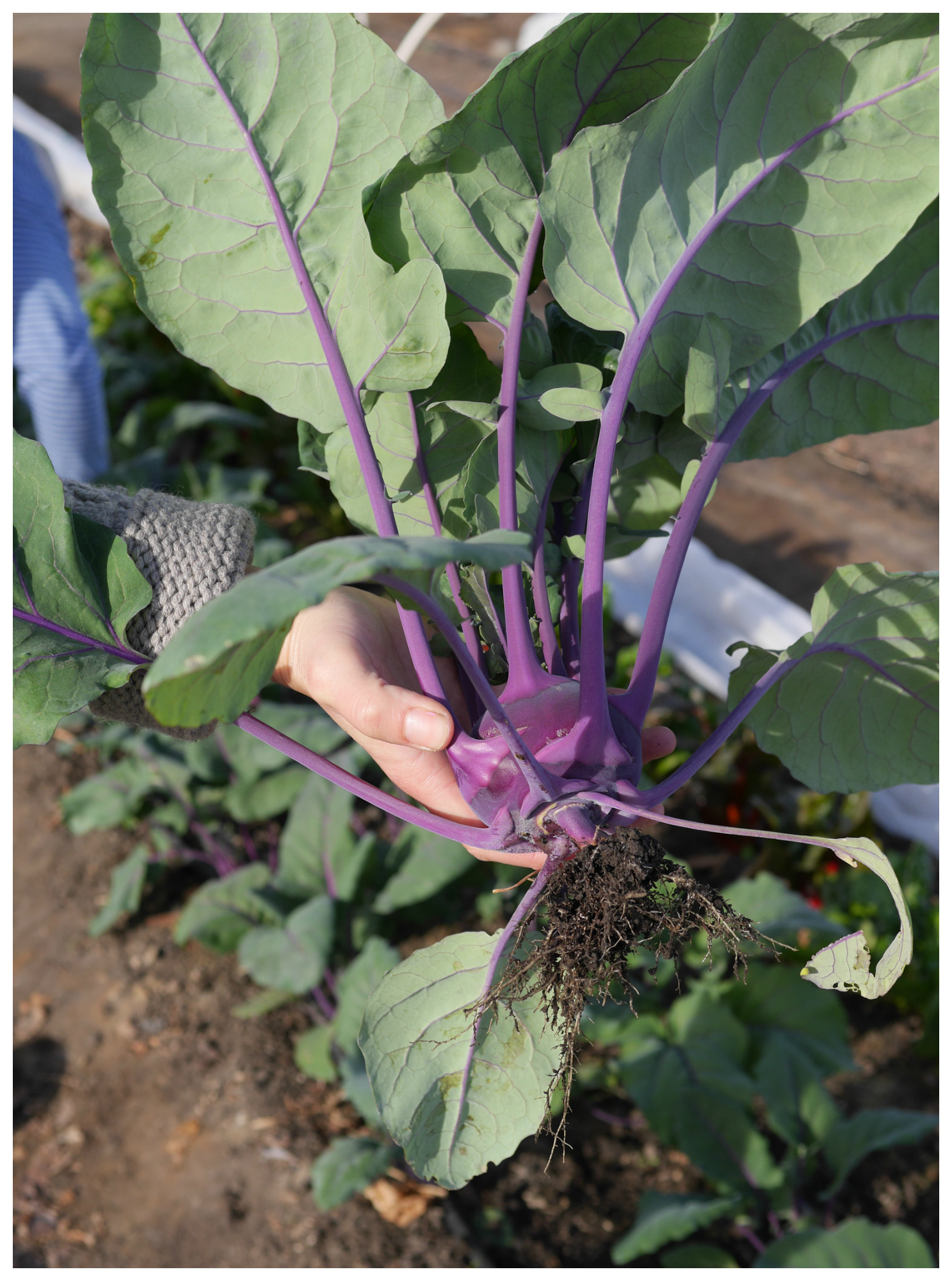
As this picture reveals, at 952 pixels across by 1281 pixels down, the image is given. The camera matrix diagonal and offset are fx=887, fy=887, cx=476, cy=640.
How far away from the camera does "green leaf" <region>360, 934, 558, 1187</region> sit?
1.07 m

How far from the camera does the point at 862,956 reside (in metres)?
0.94

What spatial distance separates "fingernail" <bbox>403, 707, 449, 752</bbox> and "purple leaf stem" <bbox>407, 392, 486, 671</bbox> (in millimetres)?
91

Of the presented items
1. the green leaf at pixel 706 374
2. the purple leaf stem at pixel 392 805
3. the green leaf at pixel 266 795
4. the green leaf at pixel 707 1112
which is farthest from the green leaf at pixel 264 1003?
the green leaf at pixel 706 374

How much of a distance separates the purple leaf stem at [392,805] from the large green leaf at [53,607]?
0.63ft

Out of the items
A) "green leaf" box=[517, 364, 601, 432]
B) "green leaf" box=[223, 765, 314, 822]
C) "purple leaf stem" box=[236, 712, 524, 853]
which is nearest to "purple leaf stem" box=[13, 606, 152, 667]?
"purple leaf stem" box=[236, 712, 524, 853]

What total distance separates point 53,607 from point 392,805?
1.50 ft

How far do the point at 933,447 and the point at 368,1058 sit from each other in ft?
13.9

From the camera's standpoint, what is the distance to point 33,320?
268 centimetres

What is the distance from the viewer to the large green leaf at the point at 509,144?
92cm

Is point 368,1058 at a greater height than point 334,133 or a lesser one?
lesser

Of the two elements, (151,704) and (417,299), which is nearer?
(151,704)

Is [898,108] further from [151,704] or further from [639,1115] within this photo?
[639,1115]

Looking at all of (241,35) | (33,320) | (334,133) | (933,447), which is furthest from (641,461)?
(933,447)

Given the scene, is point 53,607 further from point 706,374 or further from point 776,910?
point 776,910
